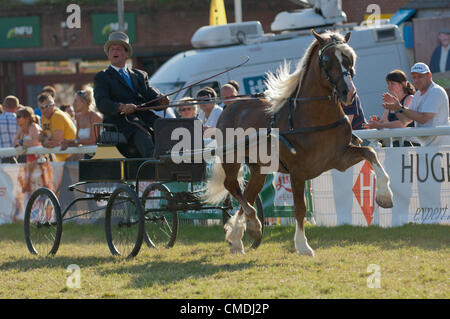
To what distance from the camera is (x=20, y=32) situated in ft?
87.0

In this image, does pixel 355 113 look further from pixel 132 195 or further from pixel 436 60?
pixel 436 60

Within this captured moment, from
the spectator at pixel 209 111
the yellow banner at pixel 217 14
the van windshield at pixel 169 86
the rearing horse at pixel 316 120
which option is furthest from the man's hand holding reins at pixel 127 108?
the yellow banner at pixel 217 14

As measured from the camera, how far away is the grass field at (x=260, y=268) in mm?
6148

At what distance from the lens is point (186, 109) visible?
11055mm

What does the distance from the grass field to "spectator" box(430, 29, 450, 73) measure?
7501 mm

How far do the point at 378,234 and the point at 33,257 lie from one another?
154 inches

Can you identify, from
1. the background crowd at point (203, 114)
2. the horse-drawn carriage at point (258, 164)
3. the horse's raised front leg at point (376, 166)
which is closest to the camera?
the horse's raised front leg at point (376, 166)

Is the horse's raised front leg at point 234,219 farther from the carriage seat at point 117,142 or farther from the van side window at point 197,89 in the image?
the van side window at point 197,89

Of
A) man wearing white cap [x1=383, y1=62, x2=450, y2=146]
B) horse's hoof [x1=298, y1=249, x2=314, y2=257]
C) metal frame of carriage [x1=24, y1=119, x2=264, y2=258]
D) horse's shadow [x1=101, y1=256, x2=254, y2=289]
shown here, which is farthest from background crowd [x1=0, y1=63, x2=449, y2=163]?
horse's hoof [x1=298, y1=249, x2=314, y2=257]

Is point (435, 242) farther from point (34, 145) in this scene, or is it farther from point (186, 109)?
point (34, 145)

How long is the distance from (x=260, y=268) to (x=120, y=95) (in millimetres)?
2674

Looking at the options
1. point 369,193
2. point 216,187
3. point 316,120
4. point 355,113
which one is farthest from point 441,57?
point 316,120

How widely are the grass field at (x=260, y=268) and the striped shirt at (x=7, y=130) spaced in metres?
3.89

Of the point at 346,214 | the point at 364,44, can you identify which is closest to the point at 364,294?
the point at 346,214
